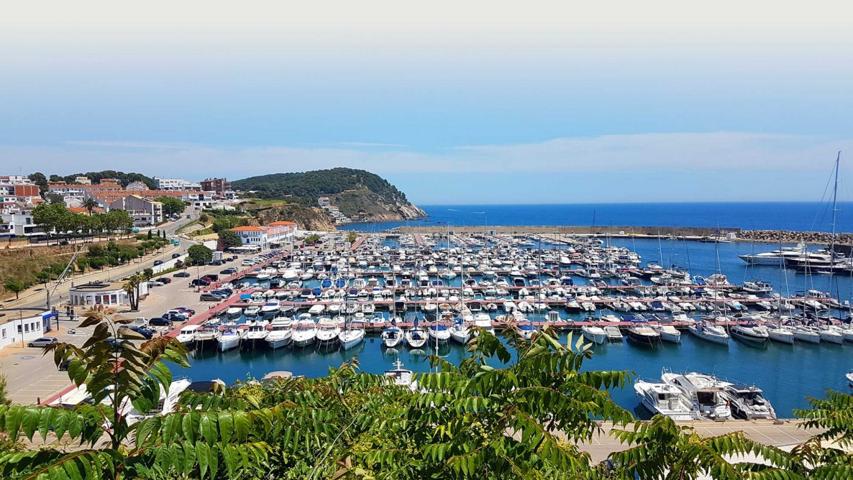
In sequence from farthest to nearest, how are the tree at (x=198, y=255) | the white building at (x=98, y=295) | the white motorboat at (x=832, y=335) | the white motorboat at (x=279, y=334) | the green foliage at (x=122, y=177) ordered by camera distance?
1. the green foliage at (x=122, y=177)
2. the tree at (x=198, y=255)
3. the white building at (x=98, y=295)
4. the white motorboat at (x=832, y=335)
5. the white motorboat at (x=279, y=334)

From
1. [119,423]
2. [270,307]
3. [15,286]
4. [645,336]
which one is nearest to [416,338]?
[270,307]

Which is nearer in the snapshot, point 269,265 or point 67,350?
point 67,350

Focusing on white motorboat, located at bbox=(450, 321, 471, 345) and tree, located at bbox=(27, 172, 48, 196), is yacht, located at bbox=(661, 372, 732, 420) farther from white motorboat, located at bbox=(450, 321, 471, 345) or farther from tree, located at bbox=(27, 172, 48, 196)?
tree, located at bbox=(27, 172, 48, 196)

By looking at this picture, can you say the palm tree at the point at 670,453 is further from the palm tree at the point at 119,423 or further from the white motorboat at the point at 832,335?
the white motorboat at the point at 832,335

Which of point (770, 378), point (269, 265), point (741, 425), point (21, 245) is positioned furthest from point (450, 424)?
point (21, 245)

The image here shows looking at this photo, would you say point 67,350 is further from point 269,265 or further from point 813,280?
point 813,280

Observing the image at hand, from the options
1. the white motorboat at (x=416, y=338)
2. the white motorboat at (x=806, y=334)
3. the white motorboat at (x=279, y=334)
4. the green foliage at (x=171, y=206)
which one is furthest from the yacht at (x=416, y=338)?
the green foliage at (x=171, y=206)
